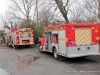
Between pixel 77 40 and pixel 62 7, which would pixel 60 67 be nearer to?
pixel 77 40

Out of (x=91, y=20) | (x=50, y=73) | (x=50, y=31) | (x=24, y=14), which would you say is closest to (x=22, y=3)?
(x=24, y=14)

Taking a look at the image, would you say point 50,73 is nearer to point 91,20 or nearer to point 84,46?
point 84,46

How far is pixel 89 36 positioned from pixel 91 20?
10.8 m

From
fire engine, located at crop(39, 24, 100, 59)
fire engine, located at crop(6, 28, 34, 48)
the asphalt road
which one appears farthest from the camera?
fire engine, located at crop(6, 28, 34, 48)

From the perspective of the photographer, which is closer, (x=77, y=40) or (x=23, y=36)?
(x=77, y=40)

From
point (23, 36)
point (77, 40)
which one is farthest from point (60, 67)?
point (23, 36)

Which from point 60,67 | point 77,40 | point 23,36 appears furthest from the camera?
point 23,36

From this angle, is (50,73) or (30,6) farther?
(30,6)

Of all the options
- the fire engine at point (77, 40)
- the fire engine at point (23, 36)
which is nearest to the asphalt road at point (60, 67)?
the fire engine at point (77, 40)

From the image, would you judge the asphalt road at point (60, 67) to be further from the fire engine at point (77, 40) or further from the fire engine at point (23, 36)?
the fire engine at point (23, 36)

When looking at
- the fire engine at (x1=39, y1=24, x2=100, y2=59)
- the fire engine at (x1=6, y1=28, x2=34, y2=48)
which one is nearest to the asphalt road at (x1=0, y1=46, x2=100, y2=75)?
the fire engine at (x1=39, y1=24, x2=100, y2=59)

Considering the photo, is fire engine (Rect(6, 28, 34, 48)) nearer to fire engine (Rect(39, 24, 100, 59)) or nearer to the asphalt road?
the asphalt road

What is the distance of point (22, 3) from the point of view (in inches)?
2175

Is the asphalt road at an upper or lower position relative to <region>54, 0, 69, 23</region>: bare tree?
lower
